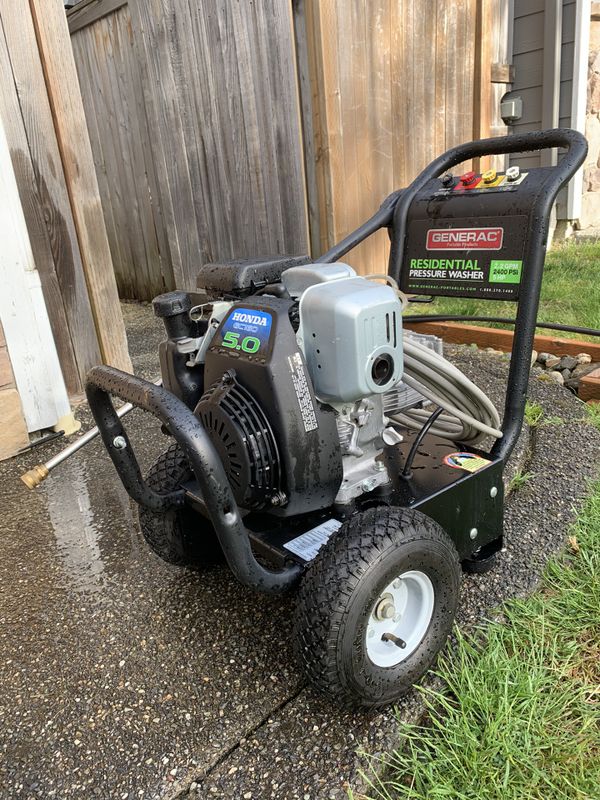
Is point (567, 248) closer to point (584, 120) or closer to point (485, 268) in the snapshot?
point (584, 120)

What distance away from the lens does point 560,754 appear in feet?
3.91

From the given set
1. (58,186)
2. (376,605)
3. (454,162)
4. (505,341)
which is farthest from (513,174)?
(58,186)

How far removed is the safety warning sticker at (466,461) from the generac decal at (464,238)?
536mm

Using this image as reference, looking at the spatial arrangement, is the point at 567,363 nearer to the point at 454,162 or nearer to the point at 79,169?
the point at 454,162

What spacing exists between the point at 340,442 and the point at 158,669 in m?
0.64

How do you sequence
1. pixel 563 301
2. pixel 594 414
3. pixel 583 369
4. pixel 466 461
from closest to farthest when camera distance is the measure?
pixel 466 461, pixel 594 414, pixel 583 369, pixel 563 301

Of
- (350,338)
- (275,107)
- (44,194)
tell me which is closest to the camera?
(350,338)

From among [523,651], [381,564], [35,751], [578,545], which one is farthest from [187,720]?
[578,545]

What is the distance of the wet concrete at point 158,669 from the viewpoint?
3.86ft

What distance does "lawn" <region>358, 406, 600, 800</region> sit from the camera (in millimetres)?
1141

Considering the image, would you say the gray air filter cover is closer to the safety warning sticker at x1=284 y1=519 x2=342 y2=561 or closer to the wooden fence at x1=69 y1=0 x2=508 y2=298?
the safety warning sticker at x1=284 y1=519 x2=342 y2=561

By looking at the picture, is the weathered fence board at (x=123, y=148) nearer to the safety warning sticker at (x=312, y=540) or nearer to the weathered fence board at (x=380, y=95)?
the weathered fence board at (x=380, y=95)

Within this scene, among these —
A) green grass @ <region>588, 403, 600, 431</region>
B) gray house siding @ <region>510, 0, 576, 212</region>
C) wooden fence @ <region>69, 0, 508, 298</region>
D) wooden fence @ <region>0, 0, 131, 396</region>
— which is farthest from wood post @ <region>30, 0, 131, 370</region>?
gray house siding @ <region>510, 0, 576, 212</region>

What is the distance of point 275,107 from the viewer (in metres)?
3.66
